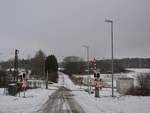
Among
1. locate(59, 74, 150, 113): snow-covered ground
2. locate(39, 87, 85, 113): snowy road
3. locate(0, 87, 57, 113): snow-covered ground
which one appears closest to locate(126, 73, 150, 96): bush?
locate(59, 74, 150, 113): snow-covered ground

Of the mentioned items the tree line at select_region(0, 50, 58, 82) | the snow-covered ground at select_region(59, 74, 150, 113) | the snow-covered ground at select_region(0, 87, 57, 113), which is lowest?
the snow-covered ground at select_region(0, 87, 57, 113)

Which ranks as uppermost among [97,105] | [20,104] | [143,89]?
[143,89]

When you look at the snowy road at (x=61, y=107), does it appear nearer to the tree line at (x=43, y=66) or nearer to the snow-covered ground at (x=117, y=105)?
the snow-covered ground at (x=117, y=105)

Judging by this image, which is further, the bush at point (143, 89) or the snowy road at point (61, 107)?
the bush at point (143, 89)

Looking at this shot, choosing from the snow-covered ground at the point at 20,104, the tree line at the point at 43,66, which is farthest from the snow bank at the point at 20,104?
the tree line at the point at 43,66

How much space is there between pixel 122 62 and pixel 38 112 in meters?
175

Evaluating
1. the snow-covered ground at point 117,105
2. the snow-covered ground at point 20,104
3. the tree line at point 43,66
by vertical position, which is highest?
the tree line at point 43,66

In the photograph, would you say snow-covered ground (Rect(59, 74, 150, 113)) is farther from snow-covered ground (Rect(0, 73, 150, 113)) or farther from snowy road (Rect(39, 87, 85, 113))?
snowy road (Rect(39, 87, 85, 113))

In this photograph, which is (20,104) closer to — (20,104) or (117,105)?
(20,104)

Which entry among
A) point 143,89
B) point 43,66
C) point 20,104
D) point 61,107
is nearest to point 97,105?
point 61,107

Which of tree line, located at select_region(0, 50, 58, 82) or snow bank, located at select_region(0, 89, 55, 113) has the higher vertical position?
tree line, located at select_region(0, 50, 58, 82)

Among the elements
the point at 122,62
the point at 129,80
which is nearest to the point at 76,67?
the point at 122,62

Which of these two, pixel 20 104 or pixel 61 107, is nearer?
pixel 61 107

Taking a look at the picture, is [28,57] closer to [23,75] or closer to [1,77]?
[1,77]
